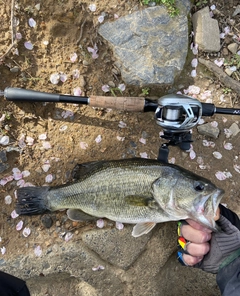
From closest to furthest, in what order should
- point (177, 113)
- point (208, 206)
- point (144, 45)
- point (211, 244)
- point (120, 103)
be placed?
point (177, 113), point (208, 206), point (120, 103), point (211, 244), point (144, 45)


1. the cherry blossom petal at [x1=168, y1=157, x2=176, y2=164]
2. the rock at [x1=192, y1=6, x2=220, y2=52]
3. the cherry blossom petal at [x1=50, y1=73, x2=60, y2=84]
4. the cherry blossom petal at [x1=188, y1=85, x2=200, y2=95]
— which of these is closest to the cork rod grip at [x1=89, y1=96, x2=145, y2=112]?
the cherry blossom petal at [x1=50, y1=73, x2=60, y2=84]

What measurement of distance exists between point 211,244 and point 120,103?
2.06 m

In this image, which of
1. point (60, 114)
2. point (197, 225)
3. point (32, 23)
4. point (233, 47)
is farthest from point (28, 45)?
point (197, 225)

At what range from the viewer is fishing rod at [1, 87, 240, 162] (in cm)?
338

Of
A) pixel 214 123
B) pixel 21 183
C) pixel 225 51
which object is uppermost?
pixel 225 51

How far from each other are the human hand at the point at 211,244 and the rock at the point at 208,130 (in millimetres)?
1093

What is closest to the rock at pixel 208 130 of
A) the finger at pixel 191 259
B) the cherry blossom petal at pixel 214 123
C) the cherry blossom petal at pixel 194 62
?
the cherry blossom petal at pixel 214 123

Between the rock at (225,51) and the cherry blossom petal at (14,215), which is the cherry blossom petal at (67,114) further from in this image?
the rock at (225,51)

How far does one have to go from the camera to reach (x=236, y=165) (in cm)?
461

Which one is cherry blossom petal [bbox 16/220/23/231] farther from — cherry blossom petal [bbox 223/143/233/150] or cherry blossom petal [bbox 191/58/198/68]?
cherry blossom petal [bbox 191/58/198/68]

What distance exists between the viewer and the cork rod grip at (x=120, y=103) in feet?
12.3

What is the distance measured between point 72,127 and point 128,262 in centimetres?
194

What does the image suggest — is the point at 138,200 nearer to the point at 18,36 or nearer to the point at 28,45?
the point at 28,45

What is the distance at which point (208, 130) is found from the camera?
14.7ft
